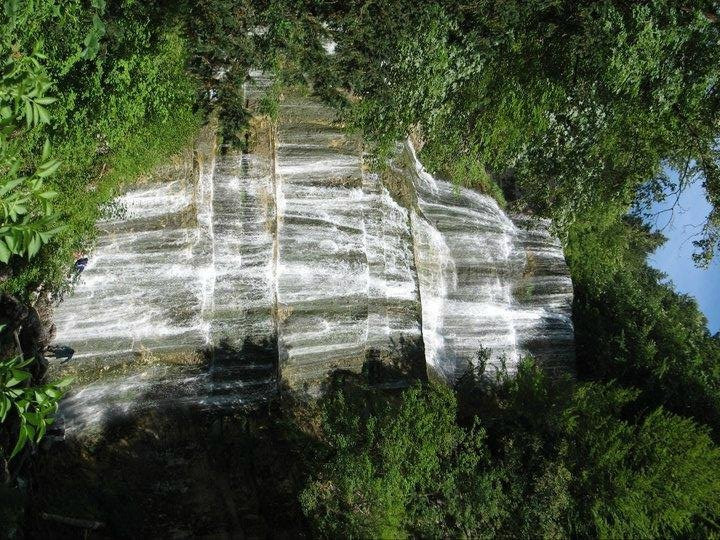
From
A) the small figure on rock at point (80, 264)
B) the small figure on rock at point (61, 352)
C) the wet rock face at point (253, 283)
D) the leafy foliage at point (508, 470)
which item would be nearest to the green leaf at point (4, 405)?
the leafy foliage at point (508, 470)

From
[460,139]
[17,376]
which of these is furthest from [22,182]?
[460,139]

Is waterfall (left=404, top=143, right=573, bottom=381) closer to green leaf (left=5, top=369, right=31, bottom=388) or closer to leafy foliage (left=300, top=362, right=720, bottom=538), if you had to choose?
leafy foliage (left=300, top=362, right=720, bottom=538)

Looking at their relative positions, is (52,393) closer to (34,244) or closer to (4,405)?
(4,405)

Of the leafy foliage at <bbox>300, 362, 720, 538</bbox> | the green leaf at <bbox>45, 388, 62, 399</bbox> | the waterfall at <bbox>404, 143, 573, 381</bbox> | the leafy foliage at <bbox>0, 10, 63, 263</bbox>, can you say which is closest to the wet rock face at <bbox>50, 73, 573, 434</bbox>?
the leafy foliage at <bbox>300, 362, 720, 538</bbox>

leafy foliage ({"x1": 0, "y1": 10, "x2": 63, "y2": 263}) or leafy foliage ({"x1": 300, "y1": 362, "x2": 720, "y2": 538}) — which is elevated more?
leafy foliage ({"x1": 0, "y1": 10, "x2": 63, "y2": 263})

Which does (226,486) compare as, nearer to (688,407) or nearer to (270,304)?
(270,304)

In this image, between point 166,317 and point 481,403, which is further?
point 481,403

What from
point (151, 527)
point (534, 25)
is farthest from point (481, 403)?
point (534, 25)
